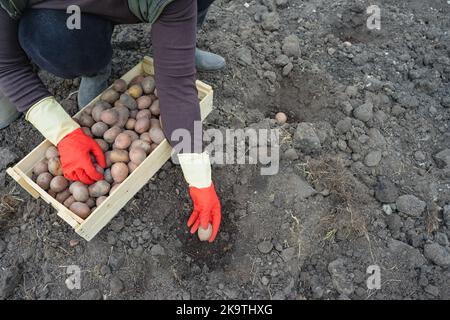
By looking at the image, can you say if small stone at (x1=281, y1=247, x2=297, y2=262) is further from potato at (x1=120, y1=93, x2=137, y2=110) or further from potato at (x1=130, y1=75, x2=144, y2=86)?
potato at (x1=130, y1=75, x2=144, y2=86)

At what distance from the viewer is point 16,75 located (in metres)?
1.55

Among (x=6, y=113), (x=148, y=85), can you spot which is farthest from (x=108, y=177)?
(x=6, y=113)

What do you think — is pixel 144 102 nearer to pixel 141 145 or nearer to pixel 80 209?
pixel 141 145

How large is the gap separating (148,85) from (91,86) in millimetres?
272

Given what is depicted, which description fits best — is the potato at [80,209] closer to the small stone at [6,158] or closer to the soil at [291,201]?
the soil at [291,201]

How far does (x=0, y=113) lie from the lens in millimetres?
1963

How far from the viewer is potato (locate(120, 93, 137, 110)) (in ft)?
5.93

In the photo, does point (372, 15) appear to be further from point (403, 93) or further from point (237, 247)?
point (237, 247)

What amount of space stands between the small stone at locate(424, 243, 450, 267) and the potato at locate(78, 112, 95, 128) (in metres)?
→ 1.51

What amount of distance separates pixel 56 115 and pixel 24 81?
172 millimetres

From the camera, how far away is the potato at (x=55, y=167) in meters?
1.60

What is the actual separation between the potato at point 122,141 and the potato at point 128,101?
0.59 ft

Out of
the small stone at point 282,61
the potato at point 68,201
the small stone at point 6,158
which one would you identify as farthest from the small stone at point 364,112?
the small stone at point 6,158

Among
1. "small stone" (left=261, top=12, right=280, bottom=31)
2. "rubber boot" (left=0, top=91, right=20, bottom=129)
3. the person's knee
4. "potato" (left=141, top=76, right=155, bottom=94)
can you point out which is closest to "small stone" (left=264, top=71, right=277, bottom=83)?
"small stone" (left=261, top=12, right=280, bottom=31)
